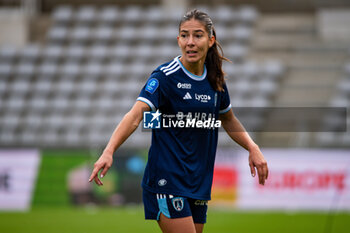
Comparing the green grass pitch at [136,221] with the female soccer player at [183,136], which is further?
the green grass pitch at [136,221]

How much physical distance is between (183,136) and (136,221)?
7663mm

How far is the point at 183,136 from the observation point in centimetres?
392

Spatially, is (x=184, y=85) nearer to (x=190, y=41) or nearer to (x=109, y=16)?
(x=190, y=41)

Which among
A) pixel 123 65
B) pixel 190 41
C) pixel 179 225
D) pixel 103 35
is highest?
pixel 103 35

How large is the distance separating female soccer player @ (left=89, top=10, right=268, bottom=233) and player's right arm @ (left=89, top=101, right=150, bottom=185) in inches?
3.1

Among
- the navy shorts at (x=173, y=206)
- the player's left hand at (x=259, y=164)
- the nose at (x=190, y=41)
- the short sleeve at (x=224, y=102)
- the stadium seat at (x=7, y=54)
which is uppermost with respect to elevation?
the stadium seat at (x=7, y=54)

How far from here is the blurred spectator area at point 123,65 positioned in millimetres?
18109

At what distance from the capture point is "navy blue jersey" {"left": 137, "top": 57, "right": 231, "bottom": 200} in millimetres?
3875

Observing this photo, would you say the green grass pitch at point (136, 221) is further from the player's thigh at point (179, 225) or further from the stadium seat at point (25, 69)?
the stadium seat at point (25, 69)

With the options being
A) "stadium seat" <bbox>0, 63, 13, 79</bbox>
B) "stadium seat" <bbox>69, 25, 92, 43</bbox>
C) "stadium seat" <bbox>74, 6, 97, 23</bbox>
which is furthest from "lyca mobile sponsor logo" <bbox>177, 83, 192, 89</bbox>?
"stadium seat" <bbox>74, 6, 97, 23</bbox>

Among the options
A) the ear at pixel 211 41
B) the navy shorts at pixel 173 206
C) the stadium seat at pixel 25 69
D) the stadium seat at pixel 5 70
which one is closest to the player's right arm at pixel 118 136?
the navy shorts at pixel 173 206

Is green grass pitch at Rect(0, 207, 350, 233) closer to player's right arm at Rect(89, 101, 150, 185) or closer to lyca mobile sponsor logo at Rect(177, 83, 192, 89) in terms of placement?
lyca mobile sponsor logo at Rect(177, 83, 192, 89)

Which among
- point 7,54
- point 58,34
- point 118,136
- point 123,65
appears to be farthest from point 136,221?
point 58,34

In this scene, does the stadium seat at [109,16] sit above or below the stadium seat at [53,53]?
above
